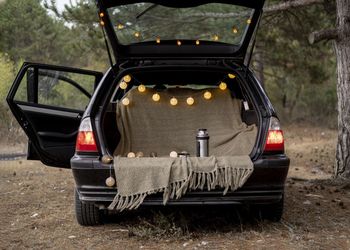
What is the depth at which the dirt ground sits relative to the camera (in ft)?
13.3

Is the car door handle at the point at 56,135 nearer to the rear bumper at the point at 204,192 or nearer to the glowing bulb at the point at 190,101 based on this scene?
the glowing bulb at the point at 190,101

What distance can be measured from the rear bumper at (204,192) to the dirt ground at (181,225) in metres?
0.33

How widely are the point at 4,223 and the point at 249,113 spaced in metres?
2.69

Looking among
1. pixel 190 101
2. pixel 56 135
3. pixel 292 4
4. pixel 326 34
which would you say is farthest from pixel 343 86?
pixel 56 135

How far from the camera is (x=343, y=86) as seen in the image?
652 centimetres

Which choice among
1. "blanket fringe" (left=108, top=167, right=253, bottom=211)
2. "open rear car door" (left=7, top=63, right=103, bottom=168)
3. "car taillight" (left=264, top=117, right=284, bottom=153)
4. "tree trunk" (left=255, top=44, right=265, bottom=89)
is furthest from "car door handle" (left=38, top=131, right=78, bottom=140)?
"tree trunk" (left=255, top=44, right=265, bottom=89)

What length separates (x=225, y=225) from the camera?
4.66 meters

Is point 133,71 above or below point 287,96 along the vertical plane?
above

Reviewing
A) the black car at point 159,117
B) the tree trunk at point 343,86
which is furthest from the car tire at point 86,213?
the tree trunk at point 343,86

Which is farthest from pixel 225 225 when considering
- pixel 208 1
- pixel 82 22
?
pixel 82 22

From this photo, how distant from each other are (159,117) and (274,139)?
5.70 feet

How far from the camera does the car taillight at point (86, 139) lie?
406 cm

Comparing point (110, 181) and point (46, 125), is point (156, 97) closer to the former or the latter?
point (46, 125)

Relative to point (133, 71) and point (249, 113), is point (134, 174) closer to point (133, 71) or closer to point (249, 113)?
point (133, 71)
